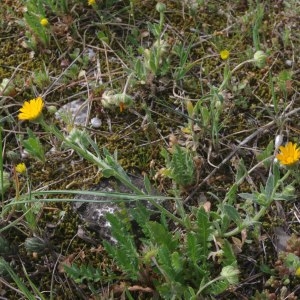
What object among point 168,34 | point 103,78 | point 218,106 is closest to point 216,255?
point 218,106

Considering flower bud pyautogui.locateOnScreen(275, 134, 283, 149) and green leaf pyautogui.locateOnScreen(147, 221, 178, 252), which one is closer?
green leaf pyautogui.locateOnScreen(147, 221, 178, 252)

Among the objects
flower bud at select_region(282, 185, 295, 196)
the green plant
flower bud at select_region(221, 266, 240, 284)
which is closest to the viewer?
flower bud at select_region(221, 266, 240, 284)

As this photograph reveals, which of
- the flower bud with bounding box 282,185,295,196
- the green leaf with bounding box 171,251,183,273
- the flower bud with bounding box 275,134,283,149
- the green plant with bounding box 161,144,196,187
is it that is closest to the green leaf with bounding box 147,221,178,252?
A: the green leaf with bounding box 171,251,183,273

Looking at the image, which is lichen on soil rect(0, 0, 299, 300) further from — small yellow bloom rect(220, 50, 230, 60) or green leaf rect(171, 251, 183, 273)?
green leaf rect(171, 251, 183, 273)

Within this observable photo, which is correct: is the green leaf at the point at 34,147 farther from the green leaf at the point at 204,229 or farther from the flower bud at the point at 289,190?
the flower bud at the point at 289,190

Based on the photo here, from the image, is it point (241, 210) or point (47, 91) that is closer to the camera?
point (241, 210)

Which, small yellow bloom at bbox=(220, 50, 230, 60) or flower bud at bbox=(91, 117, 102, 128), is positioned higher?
small yellow bloom at bbox=(220, 50, 230, 60)

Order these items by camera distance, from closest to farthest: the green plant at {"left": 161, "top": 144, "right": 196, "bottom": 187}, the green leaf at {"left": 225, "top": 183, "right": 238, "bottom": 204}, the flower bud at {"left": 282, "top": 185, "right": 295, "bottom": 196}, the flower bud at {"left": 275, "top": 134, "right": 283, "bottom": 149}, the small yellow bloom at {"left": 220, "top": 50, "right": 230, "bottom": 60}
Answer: the flower bud at {"left": 282, "top": 185, "right": 295, "bottom": 196} → the green leaf at {"left": 225, "top": 183, "right": 238, "bottom": 204} → the green plant at {"left": 161, "top": 144, "right": 196, "bottom": 187} → the flower bud at {"left": 275, "top": 134, "right": 283, "bottom": 149} → the small yellow bloom at {"left": 220, "top": 50, "right": 230, "bottom": 60}

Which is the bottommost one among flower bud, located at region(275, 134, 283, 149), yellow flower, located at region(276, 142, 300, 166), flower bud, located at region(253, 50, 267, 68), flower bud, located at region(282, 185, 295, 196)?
flower bud, located at region(275, 134, 283, 149)

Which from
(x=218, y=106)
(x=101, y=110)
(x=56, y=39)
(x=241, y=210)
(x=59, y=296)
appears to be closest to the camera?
(x=59, y=296)

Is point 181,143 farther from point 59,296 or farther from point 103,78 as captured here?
point 59,296

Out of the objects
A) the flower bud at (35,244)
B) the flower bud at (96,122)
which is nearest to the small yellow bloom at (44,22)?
the flower bud at (96,122)
